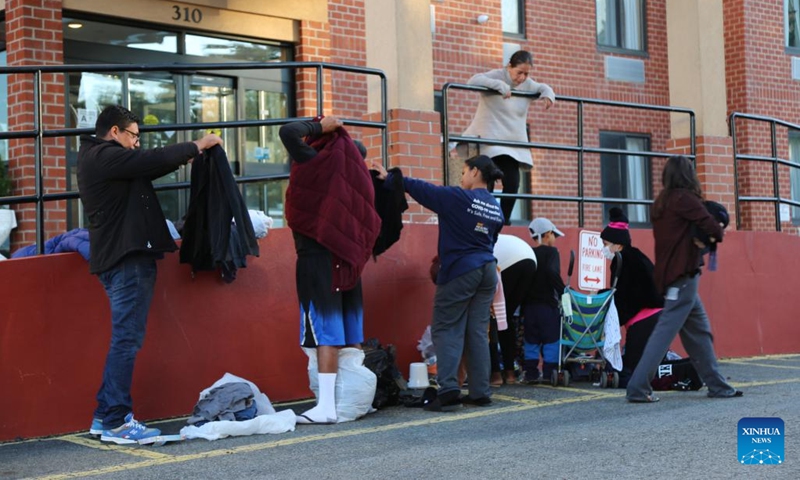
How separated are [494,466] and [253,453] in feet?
5.13

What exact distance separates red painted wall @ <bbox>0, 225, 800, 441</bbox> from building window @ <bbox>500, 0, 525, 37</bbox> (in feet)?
21.9

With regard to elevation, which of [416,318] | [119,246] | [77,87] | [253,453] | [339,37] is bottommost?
[253,453]

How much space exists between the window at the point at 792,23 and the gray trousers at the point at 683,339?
1206cm

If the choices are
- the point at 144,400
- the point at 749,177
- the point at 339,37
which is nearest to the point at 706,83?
the point at 339,37

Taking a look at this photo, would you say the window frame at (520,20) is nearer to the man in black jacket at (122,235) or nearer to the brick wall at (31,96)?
the brick wall at (31,96)

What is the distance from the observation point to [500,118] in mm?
10539

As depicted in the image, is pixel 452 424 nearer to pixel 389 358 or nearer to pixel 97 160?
pixel 389 358

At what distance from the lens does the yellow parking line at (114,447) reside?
673 centimetres

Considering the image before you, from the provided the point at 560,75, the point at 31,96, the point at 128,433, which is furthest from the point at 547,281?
the point at 560,75

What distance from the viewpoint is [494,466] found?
596 centimetres

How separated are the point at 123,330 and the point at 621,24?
41.4 ft

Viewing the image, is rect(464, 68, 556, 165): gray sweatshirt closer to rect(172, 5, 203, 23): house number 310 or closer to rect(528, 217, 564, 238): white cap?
rect(528, 217, 564, 238): white cap

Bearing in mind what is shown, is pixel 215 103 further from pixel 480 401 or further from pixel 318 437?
pixel 318 437

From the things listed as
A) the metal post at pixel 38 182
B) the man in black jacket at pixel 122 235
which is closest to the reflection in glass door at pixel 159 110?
the metal post at pixel 38 182
